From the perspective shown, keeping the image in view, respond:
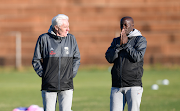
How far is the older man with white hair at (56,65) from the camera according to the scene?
19.3 ft

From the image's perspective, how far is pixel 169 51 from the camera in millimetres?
27328

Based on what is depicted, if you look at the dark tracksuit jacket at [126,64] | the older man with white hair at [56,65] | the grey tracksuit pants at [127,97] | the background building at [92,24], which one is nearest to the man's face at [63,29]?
the older man with white hair at [56,65]

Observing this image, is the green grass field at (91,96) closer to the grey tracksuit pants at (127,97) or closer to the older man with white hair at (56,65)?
the grey tracksuit pants at (127,97)

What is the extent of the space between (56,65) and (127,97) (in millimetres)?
1234

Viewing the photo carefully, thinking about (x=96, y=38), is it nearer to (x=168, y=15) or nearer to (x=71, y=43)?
(x=168, y=15)

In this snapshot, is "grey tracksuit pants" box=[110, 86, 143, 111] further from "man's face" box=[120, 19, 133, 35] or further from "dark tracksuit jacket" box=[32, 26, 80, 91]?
"man's face" box=[120, 19, 133, 35]

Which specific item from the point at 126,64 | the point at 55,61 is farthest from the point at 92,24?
the point at 55,61

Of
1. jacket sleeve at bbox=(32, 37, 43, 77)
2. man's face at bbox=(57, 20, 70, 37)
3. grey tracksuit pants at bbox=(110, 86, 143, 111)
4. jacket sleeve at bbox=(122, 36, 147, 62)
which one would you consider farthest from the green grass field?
man's face at bbox=(57, 20, 70, 37)

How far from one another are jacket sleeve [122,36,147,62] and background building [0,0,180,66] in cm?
2085

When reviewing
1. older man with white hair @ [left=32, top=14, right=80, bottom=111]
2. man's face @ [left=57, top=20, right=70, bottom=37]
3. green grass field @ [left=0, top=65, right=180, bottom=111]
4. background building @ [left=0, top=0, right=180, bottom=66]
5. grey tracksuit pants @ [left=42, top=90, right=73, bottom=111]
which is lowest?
green grass field @ [left=0, top=65, right=180, bottom=111]

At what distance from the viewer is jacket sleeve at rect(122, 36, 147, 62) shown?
5.93 metres

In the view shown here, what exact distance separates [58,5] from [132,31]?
26282 mm

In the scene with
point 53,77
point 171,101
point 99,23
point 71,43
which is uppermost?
point 99,23

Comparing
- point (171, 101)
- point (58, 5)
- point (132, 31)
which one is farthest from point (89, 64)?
point (132, 31)
